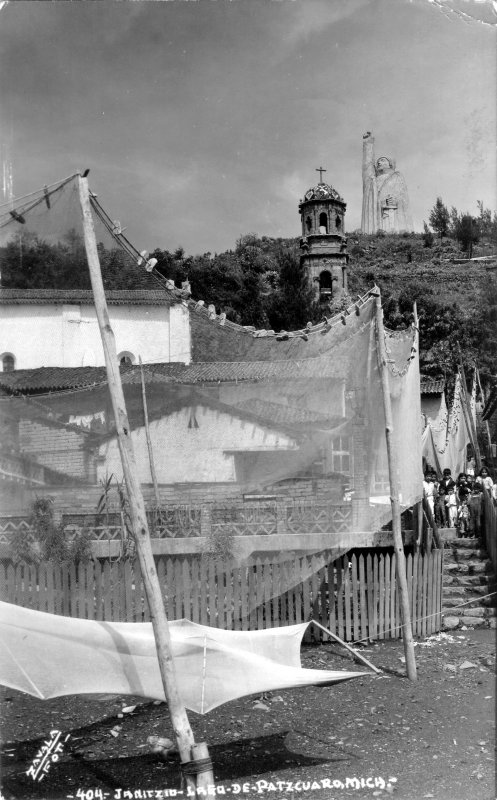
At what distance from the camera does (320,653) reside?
350 inches

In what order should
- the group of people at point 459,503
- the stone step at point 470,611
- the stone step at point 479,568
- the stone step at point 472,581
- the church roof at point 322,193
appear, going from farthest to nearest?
1. the church roof at point 322,193
2. the group of people at point 459,503
3. the stone step at point 479,568
4. the stone step at point 472,581
5. the stone step at point 470,611

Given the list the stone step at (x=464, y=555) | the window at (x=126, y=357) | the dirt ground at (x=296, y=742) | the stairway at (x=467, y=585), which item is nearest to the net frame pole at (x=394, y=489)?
the dirt ground at (x=296, y=742)

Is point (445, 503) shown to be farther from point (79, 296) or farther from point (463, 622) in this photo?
point (79, 296)

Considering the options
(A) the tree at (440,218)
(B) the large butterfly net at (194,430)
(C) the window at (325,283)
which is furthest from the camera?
(A) the tree at (440,218)

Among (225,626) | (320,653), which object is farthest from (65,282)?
(320,653)

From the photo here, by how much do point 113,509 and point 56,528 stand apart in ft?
1.95

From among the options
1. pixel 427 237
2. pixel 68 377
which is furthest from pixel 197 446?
pixel 427 237

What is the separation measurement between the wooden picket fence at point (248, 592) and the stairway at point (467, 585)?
23.2 inches

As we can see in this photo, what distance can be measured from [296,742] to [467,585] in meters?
5.71

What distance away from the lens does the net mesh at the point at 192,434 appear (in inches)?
283

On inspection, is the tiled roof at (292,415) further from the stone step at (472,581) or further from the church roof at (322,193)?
the church roof at (322,193)

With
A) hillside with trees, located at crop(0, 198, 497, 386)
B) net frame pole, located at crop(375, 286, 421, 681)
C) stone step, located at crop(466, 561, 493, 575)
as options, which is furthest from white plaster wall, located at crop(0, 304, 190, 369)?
stone step, located at crop(466, 561, 493, 575)

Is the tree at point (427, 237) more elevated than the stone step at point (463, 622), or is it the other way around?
the tree at point (427, 237)

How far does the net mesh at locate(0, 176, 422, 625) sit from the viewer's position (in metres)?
7.19
